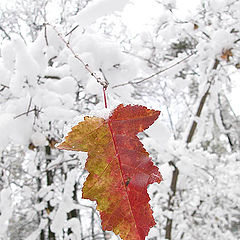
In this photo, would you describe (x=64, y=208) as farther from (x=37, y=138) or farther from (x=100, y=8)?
(x=100, y=8)

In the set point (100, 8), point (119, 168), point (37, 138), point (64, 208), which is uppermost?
point (100, 8)

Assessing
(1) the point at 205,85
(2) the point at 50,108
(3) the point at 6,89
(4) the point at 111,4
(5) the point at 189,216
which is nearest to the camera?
(4) the point at 111,4

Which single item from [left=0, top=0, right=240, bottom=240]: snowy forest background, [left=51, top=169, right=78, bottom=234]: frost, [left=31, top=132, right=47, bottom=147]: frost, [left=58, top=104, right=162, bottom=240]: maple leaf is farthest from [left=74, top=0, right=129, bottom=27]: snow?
[left=51, top=169, right=78, bottom=234]: frost

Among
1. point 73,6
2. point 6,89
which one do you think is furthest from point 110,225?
point 73,6

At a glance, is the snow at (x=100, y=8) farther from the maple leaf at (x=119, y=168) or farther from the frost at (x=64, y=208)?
the frost at (x=64, y=208)

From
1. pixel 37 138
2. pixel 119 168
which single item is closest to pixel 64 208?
pixel 37 138

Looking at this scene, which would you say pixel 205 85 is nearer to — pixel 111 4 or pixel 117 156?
pixel 111 4

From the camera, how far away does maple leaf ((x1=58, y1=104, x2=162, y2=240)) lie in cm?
34

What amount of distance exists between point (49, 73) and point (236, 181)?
3.44m

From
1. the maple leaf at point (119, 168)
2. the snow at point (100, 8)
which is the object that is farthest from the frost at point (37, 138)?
the maple leaf at point (119, 168)

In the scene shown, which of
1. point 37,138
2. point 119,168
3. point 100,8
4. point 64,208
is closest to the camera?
point 119,168

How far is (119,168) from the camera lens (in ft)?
1.20

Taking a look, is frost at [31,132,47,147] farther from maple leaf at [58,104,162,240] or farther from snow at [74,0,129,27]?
maple leaf at [58,104,162,240]

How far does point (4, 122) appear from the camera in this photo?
1.23 m
